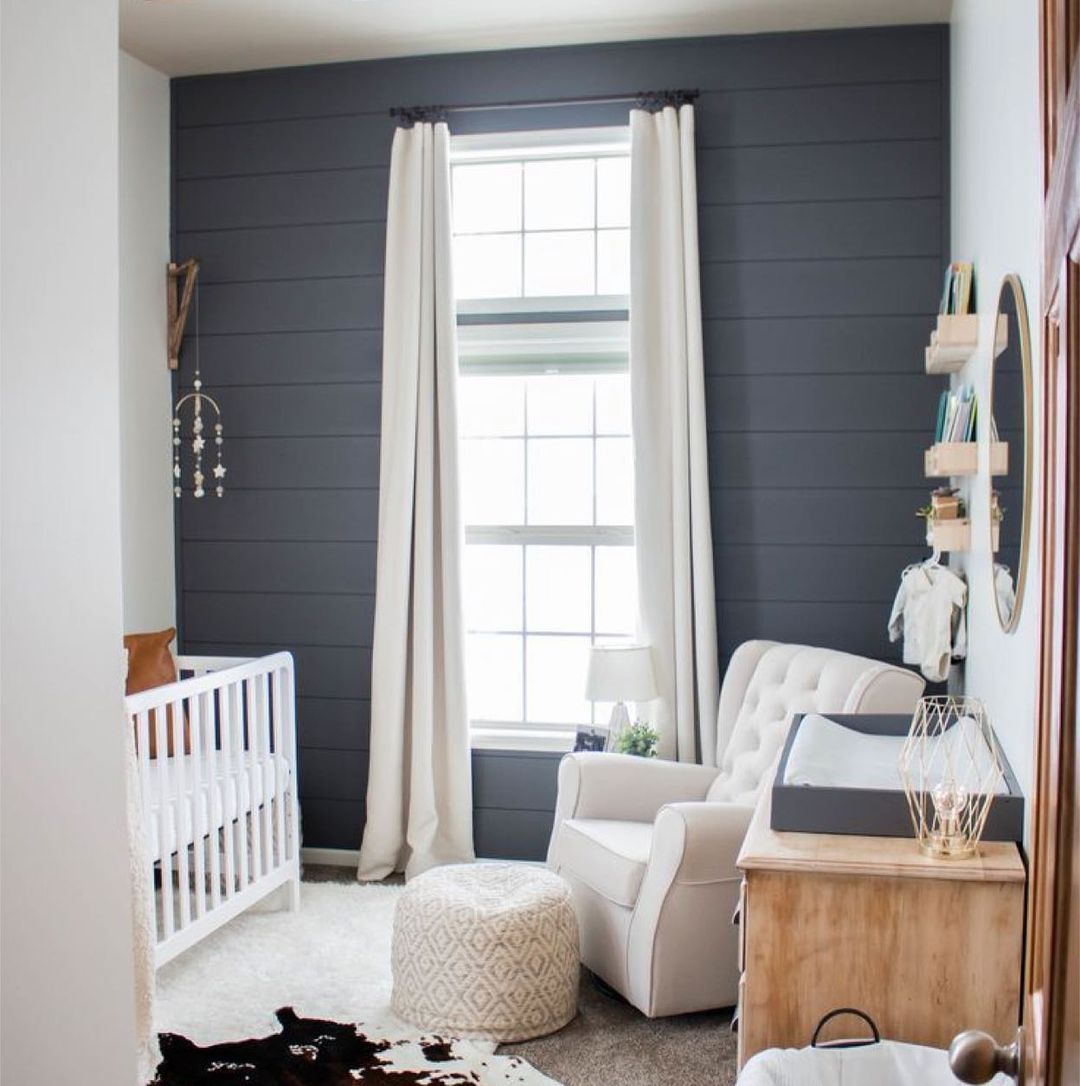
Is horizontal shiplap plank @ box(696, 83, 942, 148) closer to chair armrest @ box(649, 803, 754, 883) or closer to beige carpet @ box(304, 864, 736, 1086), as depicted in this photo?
chair armrest @ box(649, 803, 754, 883)

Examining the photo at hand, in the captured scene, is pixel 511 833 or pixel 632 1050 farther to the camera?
pixel 511 833

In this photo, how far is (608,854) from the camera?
3.22 metres

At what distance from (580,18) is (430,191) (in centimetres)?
73

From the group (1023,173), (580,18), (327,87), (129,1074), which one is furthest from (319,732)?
(129,1074)

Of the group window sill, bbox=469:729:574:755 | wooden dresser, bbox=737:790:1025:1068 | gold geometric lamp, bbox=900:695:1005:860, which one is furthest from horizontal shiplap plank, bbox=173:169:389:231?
wooden dresser, bbox=737:790:1025:1068

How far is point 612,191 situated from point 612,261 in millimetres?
241

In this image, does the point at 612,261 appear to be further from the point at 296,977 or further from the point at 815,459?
the point at 296,977

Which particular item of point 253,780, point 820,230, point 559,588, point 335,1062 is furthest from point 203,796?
point 820,230

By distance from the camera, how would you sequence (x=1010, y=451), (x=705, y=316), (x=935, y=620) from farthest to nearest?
1. (x=705, y=316)
2. (x=935, y=620)
3. (x=1010, y=451)

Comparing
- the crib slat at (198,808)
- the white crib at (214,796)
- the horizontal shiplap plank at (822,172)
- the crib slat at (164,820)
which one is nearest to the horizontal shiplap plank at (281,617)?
the white crib at (214,796)

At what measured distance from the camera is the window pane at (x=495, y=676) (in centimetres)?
446

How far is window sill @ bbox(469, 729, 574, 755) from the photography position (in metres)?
4.30

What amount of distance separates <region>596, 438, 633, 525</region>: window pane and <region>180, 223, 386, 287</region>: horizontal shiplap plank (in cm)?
100

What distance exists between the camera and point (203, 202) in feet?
14.8
